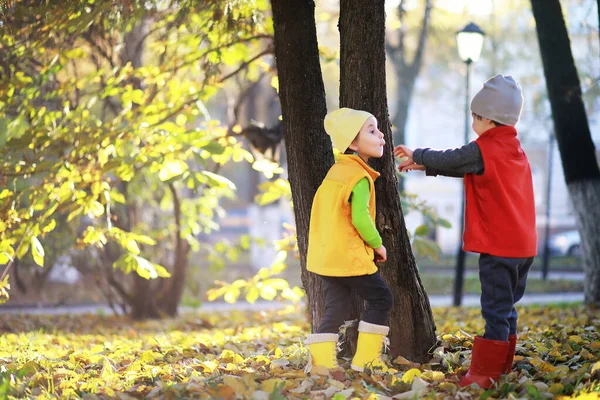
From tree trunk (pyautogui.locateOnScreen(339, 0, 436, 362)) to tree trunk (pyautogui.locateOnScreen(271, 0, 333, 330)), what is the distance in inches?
8.9

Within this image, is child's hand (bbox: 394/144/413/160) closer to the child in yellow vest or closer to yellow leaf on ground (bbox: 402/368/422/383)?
the child in yellow vest

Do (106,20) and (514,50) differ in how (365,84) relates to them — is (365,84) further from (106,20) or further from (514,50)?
(514,50)

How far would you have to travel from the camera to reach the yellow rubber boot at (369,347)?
3791mm

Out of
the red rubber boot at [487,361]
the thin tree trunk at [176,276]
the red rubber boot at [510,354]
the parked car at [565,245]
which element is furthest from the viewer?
the parked car at [565,245]

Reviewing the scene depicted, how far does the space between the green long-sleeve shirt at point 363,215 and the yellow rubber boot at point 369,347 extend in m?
0.45

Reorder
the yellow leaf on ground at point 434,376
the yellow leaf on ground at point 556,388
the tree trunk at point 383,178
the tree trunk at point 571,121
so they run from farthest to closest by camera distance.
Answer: the tree trunk at point 571,121
the tree trunk at point 383,178
the yellow leaf on ground at point 434,376
the yellow leaf on ground at point 556,388

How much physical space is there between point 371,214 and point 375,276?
0.34 meters

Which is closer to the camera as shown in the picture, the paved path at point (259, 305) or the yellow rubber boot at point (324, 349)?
the yellow rubber boot at point (324, 349)

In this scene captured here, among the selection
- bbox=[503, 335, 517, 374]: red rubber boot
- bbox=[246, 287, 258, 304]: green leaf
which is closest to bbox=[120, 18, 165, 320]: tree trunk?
bbox=[246, 287, 258, 304]: green leaf

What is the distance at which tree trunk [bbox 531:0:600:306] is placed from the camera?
312 inches

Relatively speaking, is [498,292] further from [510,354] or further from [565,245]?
[565,245]

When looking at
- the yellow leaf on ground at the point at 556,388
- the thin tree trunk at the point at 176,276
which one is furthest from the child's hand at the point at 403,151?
the thin tree trunk at the point at 176,276

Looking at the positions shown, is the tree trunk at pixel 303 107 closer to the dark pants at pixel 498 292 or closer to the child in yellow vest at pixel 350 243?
the child in yellow vest at pixel 350 243

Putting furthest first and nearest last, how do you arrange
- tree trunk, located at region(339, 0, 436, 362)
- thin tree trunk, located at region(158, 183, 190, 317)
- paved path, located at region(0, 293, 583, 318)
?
paved path, located at region(0, 293, 583, 318)
thin tree trunk, located at region(158, 183, 190, 317)
tree trunk, located at region(339, 0, 436, 362)
